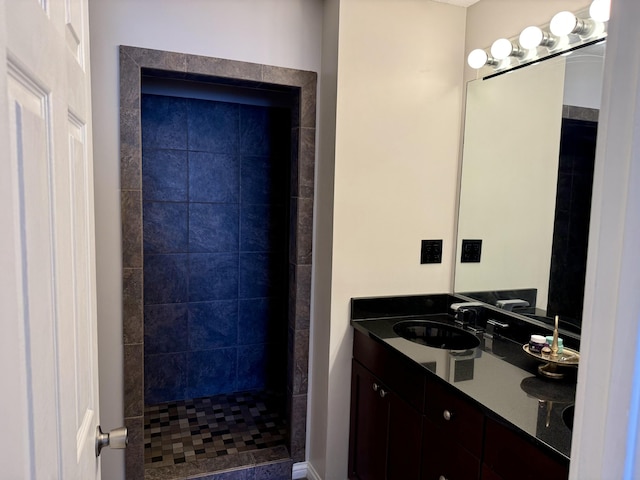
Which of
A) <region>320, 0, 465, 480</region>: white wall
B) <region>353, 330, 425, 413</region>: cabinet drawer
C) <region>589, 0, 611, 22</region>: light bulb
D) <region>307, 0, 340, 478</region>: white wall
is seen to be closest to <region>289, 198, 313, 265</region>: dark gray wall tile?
<region>307, 0, 340, 478</region>: white wall

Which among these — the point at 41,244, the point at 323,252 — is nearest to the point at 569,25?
the point at 323,252

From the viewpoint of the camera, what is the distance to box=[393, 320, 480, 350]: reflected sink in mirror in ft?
6.88

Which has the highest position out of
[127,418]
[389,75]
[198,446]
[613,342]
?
[389,75]

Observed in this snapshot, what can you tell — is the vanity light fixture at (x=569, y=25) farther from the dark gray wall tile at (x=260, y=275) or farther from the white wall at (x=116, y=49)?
the dark gray wall tile at (x=260, y=275)

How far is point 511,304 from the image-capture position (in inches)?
80.1

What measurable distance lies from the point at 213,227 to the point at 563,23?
7.68ft

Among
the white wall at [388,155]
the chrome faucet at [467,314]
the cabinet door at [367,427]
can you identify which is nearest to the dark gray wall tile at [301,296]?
the white wall at [388,155]

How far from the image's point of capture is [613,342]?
1.42 ft

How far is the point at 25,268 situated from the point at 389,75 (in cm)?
194

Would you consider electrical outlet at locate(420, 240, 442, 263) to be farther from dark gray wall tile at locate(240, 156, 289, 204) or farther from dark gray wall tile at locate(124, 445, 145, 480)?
dark gray wall tile at locate(124, 445, 145, 480)

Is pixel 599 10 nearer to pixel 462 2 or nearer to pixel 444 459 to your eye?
pixel 462 2

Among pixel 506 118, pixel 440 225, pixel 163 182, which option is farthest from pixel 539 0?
pixel 163 182

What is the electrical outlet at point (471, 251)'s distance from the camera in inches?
88.7

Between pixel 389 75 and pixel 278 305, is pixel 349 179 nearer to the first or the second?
pixel 389 75
